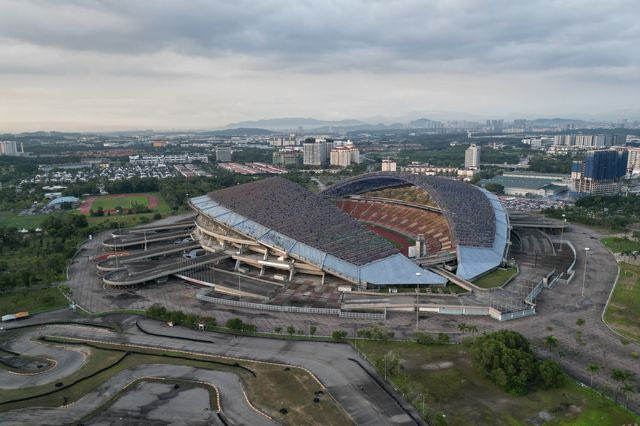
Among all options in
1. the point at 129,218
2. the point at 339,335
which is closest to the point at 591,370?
the point at 339,335

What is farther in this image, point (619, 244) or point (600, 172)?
point (600, 172)

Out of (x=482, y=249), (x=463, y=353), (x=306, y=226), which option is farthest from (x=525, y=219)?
(x=463, y=353)

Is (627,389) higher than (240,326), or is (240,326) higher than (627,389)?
(627,389)

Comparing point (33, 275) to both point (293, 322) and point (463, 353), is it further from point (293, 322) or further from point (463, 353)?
point (463, 353)

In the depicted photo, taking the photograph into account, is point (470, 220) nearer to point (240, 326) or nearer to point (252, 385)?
point (240, 326)

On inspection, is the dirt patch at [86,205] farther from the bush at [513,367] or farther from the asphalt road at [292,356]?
the bush at [513,367]

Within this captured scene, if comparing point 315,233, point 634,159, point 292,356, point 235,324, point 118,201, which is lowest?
point 292,356
